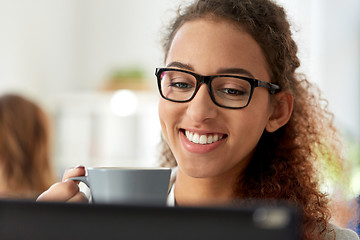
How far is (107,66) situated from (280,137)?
15.7 feet

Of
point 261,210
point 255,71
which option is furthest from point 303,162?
point 261,210

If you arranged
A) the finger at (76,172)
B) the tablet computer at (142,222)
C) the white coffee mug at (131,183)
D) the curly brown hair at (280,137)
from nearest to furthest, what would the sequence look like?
1. the tablet computer at (142,222)
2. the white coffee mug at (131,183)
3. the finger at (76,172)
4. the curly brown hair at (280,137)

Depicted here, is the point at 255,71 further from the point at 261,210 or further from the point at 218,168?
the point at 261,210

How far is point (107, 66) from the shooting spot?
5828 mm

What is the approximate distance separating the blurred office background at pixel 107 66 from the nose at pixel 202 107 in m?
3.24

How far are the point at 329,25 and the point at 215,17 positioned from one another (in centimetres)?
399

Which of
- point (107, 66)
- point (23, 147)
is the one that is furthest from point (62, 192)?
point (107, 66)

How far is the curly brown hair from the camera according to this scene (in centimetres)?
109

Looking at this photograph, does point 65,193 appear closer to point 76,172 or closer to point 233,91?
point 76,172

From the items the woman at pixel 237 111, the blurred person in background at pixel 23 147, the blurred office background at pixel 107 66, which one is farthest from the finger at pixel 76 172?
the blurred office background at pixel 107 66

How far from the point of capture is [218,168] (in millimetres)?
1013

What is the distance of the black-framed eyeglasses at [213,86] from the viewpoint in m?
0.98

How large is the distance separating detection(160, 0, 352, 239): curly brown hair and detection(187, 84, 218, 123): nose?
0.61ft

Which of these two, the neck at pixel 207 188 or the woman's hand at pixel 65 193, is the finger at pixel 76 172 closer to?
the woman's hand at pixel 65 193
